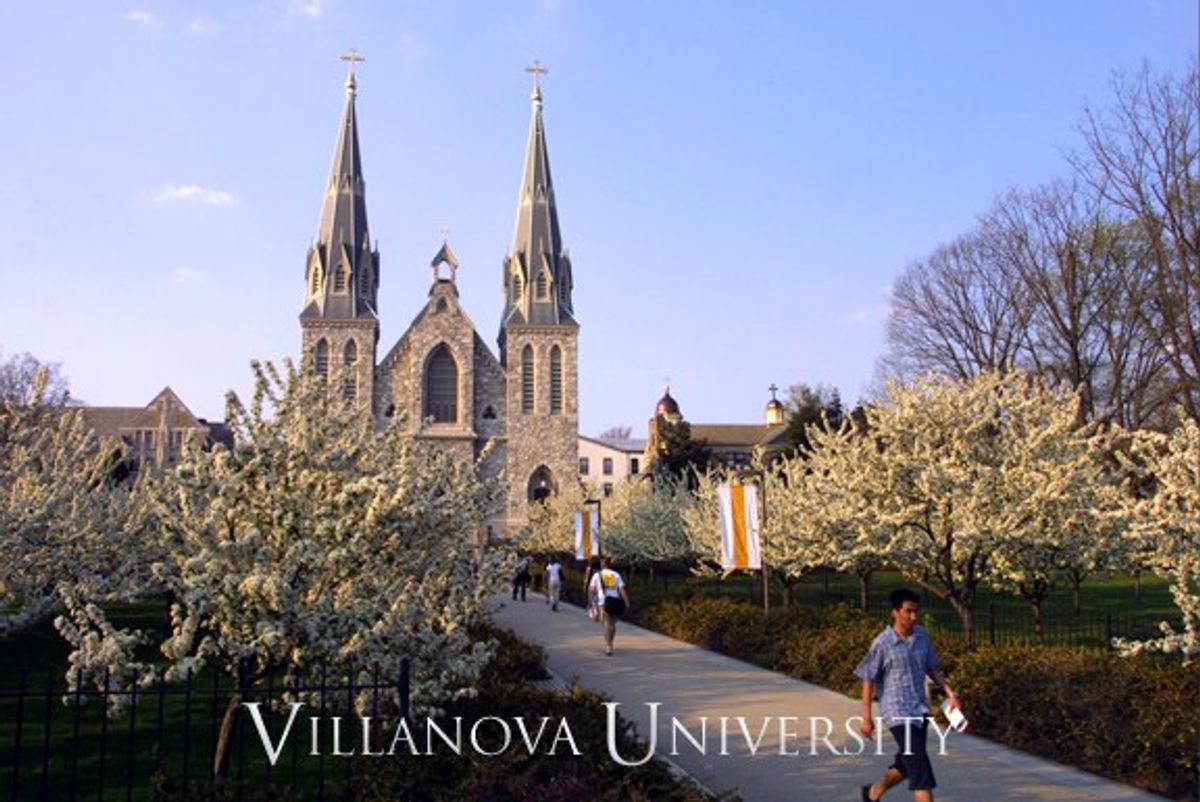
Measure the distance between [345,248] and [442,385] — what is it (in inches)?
412

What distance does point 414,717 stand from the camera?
27.7ft

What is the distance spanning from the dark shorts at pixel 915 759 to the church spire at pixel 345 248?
58794 millimetres

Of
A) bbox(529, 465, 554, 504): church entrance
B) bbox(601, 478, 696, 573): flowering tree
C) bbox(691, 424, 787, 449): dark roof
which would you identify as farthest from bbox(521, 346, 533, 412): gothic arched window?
bbox(691, 424, 787, 449): dark roof

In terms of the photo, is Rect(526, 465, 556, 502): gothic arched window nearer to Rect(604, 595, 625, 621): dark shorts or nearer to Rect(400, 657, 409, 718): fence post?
Rect(604, 595, 625, 621): dark shorts

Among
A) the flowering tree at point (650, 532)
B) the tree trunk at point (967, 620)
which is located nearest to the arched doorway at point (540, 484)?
the flowering tree at point (650, 532)

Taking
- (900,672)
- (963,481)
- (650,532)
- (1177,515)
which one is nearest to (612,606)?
(963,481)

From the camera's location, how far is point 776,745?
9680 millimetres

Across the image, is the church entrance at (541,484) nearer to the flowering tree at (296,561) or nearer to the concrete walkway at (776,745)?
the concrete walkway at (776,745)

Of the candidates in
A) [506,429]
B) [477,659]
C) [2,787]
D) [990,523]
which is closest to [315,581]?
[477,659]

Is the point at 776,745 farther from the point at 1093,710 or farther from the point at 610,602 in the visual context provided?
the point at 610,602

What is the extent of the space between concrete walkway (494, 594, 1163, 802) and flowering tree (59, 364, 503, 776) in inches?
94.3

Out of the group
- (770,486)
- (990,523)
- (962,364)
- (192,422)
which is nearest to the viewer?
(990,523)

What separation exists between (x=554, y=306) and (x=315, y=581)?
5759 centimetres

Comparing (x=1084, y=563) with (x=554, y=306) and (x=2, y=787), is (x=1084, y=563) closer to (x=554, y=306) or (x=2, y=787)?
(x=2, y=787)
